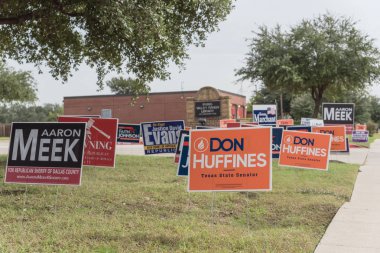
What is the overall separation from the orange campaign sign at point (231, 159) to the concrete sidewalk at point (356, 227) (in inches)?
42.0

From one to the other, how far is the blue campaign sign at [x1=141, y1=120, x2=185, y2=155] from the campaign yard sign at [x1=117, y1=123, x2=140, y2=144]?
5.33ft

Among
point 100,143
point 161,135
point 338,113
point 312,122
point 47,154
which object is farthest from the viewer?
point 312,122

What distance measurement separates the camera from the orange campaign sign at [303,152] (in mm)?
10938

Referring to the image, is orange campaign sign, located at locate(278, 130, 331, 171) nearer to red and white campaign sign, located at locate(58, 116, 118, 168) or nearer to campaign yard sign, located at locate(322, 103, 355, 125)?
red and white campaign sign, located at locate(58, 116, 118, 168)

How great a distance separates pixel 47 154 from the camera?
7270 mm

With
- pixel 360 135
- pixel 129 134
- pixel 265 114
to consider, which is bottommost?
pixel 129 134

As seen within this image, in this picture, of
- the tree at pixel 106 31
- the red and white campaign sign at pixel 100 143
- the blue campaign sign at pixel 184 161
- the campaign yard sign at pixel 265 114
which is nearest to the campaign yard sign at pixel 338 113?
the campaign yard sign at pixel 265 114

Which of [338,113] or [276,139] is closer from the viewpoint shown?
[276,139]

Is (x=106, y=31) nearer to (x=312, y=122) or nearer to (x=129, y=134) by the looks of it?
(x=129, y=134)

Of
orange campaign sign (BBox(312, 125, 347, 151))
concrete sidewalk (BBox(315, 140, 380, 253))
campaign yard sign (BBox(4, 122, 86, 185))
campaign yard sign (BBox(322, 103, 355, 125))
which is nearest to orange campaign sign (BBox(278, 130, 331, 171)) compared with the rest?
concrete sidewalk (BBox(315, 140, 380, 253))

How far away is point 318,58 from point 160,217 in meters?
23.0

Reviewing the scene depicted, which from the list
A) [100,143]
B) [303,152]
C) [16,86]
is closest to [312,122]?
[303,152]

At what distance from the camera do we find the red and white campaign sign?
9469mm

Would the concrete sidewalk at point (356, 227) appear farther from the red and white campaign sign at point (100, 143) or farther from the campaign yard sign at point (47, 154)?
the red and white campaign sign at point (100, 143)
